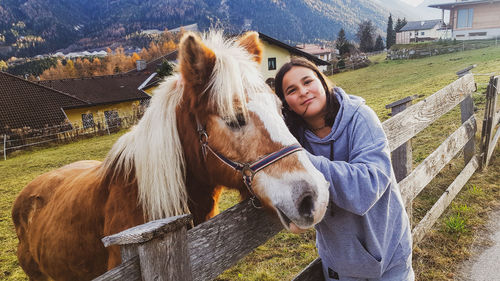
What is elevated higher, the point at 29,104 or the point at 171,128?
the point at 171,128

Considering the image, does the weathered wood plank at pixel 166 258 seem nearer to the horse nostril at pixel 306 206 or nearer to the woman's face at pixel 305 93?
the horse nostril at pixel 306 206

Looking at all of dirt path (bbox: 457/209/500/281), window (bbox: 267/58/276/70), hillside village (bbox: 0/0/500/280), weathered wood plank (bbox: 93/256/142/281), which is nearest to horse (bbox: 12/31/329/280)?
weathered wood plank (bbox: 93/256/142/281)

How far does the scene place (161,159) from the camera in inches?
75.5

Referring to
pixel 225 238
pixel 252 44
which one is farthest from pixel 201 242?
pixel 252 44

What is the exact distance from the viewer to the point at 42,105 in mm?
28750

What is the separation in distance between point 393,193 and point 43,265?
3214mm

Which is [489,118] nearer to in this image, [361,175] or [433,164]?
[433,164]

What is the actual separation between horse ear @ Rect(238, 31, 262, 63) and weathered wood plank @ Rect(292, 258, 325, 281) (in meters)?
1.47

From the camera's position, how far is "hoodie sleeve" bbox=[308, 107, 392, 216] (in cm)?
157

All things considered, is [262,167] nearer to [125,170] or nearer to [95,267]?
[125,170]

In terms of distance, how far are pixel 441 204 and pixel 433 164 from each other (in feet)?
2.19

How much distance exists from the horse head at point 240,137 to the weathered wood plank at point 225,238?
0.13m

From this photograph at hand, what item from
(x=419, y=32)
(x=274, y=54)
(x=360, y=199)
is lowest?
(x=360, y=199)

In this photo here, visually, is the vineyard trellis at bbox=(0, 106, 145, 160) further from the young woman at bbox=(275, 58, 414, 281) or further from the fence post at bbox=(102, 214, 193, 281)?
the fence post at bbox=(102, 214, 193, 281)
